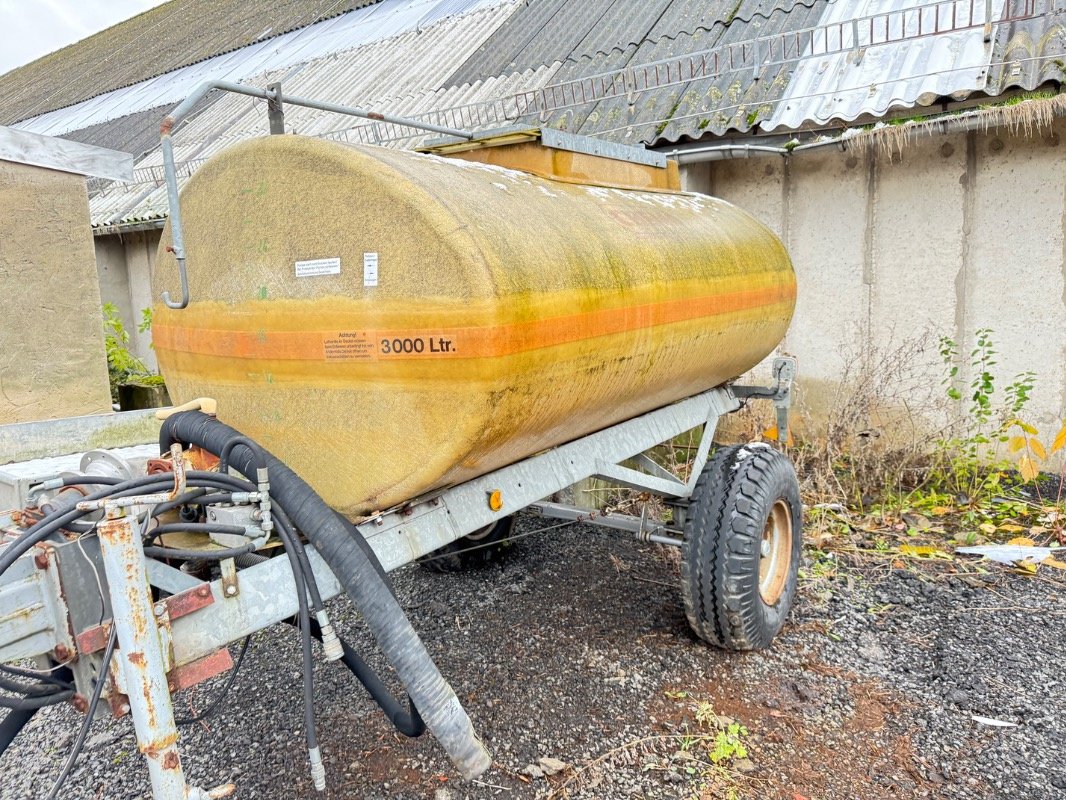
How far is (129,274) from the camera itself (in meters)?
10.2

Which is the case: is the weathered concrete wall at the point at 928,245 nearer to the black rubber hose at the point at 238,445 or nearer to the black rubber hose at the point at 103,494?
the black rubber hose at the point at 238,445

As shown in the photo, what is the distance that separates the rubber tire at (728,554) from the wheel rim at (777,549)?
234mm

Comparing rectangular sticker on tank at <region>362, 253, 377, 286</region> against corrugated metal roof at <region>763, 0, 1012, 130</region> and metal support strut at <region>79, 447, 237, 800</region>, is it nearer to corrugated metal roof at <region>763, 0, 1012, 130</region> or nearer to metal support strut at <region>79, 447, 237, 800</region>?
metal support strut at <region>79, 447, 237, 800</region>

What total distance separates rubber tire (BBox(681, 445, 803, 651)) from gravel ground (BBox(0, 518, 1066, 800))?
0.19m

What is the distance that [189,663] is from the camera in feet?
5.66

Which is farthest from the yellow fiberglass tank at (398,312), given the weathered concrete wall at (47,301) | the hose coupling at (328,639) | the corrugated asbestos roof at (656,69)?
the corrugated asbestos roof at (656,69)

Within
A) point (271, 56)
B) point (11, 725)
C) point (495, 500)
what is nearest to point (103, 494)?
point (11, 725)

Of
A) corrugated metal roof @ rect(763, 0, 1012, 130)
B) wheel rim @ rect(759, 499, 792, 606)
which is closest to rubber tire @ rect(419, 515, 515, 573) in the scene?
wheel rim @ rect(759, 499, 792, 606)

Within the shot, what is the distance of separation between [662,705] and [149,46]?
23.3 m

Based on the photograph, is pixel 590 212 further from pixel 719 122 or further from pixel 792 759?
pixel 719 122

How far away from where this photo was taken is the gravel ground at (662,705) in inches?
107

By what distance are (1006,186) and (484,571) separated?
442 cm

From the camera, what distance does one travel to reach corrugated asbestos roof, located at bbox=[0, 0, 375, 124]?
16609 mm

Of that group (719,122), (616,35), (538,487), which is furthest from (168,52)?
(538,487)
